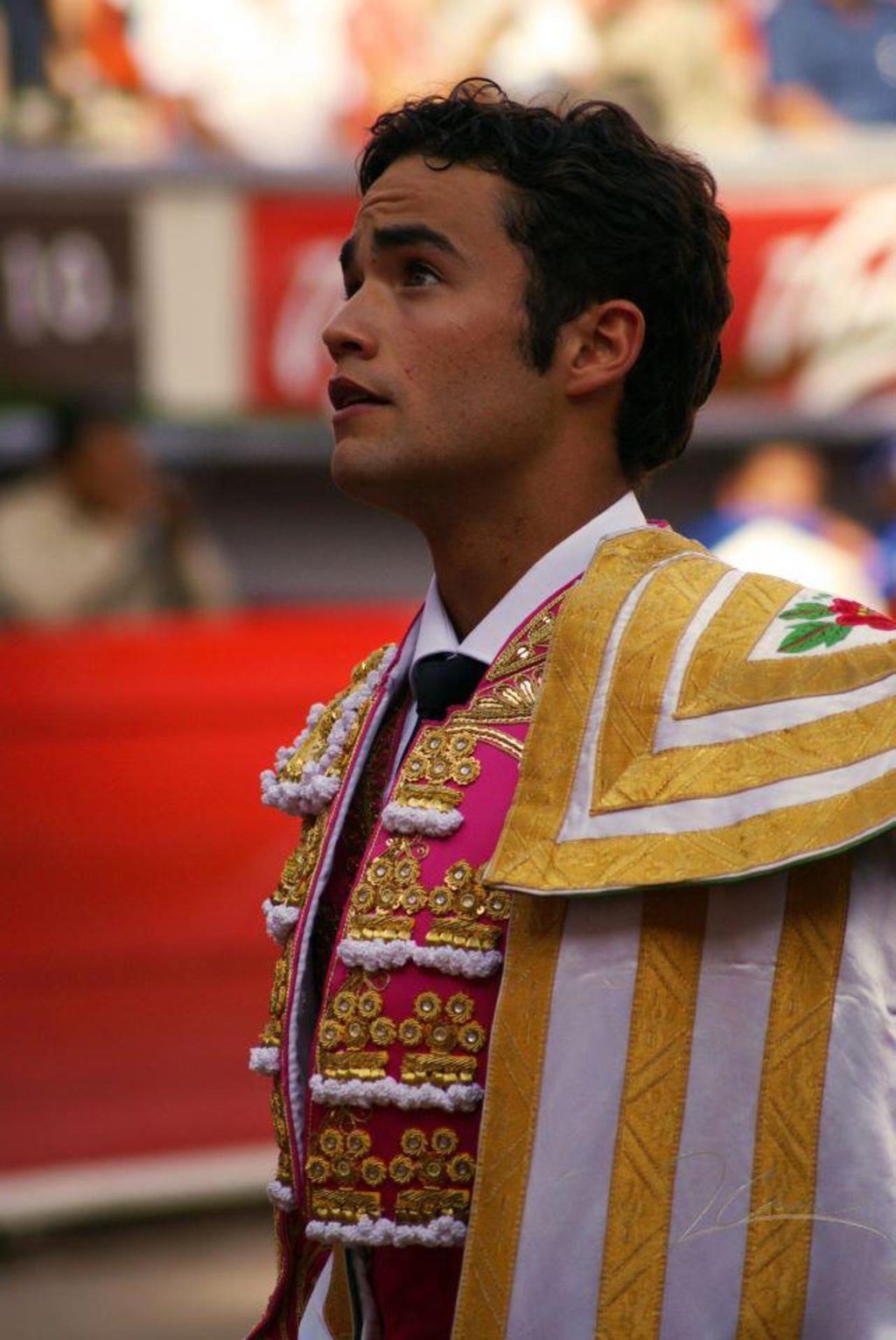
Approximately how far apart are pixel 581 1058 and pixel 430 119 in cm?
80

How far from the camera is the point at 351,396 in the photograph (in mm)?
1845

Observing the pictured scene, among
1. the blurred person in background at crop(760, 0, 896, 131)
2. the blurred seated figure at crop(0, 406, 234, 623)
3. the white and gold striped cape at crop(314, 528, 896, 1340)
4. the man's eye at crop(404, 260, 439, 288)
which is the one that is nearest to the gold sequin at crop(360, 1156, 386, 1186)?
the white and gold striped cape at crop(314, 528, 896, 1340)

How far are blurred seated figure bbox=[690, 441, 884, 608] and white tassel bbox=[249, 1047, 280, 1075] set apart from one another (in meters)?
4.86

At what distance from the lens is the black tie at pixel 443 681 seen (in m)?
1.88

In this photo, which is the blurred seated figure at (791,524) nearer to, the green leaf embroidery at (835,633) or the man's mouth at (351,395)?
the man's mouth at (351,395)

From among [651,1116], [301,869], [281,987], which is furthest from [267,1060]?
[651,1116]

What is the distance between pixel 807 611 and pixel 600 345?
333mm

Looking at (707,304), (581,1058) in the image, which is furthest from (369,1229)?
(707,304)

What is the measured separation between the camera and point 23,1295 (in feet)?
16.5

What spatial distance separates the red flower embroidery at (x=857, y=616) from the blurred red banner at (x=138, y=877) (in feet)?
12.9

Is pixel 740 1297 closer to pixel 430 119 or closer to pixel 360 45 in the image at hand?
pixel 430 119

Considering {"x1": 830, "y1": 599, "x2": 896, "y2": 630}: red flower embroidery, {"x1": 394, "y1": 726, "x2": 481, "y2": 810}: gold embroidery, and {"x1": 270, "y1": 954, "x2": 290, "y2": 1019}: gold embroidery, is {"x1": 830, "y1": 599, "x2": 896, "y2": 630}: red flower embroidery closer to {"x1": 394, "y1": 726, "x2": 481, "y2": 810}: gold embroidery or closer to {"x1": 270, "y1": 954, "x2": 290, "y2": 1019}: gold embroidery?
{"x1": 394, "y1": 726, "x2": 481, "y2": 810}: gold embroidery

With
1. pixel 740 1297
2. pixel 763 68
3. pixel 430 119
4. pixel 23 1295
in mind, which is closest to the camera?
pixel 740 1297

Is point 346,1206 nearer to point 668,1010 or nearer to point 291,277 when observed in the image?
point 668,1010
